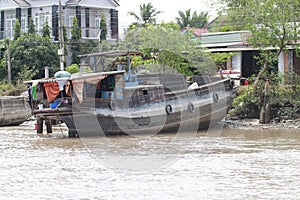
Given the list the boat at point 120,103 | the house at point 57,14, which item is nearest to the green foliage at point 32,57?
the house at point 57,14

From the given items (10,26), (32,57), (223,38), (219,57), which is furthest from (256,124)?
(10,26)

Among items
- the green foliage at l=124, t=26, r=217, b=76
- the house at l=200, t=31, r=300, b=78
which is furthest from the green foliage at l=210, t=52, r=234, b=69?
the house at l=200, t=31, r=300, b=78

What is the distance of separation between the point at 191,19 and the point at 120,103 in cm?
4525

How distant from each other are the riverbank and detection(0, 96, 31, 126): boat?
9.23m

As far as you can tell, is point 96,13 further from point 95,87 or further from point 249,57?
point 95,87

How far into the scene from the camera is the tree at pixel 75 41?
1634 inches

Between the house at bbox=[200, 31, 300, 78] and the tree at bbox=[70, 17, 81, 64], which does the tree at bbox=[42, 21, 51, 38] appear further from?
the house at bbox=[200, 31, 300, 78]

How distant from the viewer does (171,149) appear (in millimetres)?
18250

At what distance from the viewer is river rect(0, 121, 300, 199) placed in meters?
12.2

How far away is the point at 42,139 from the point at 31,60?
16620mm

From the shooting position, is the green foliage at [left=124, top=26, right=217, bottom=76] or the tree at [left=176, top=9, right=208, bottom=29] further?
the tree at [left=176, top=9, right=208, bottom=29]

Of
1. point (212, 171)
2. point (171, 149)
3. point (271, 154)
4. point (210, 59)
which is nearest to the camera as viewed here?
point (212, 171)

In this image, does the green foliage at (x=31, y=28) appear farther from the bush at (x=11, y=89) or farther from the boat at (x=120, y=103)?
the boat at (x=120, y=103)

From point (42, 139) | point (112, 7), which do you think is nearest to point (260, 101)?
point (42, 139)
